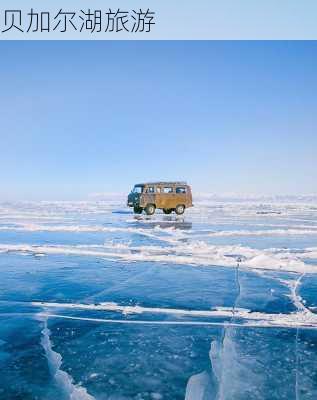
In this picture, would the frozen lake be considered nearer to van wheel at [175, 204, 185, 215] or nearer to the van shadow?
the van shadow

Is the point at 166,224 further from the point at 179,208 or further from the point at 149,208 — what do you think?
the point at 179,208

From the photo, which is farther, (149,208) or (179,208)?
(179,208)

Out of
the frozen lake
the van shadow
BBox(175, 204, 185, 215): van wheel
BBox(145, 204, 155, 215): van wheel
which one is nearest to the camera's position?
the frozen lake

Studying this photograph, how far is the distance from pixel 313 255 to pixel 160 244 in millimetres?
4772

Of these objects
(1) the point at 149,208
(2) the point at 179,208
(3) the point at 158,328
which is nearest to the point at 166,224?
(1) the point at 149,208

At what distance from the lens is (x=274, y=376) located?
3619 millimetres

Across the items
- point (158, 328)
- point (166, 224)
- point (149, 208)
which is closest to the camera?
point (158, 328)

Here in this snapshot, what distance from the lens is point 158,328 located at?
16.0ft

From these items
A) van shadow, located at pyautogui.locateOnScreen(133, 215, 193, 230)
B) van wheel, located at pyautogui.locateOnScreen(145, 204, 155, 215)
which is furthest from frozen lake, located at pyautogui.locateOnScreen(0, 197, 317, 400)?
van wheel, located at pyautogui.locateOnScreen(145, 204, 155, 215)

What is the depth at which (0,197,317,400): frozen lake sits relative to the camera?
345cm

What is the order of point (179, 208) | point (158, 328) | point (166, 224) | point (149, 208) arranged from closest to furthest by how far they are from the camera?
1. point (158, 328)
2. point (166, 224)
3. point (149, 208)
4. point (179, 208)

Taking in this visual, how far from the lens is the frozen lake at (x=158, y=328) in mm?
3453

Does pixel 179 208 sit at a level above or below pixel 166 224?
above

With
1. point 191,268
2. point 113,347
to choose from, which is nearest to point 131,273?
point 191,268
